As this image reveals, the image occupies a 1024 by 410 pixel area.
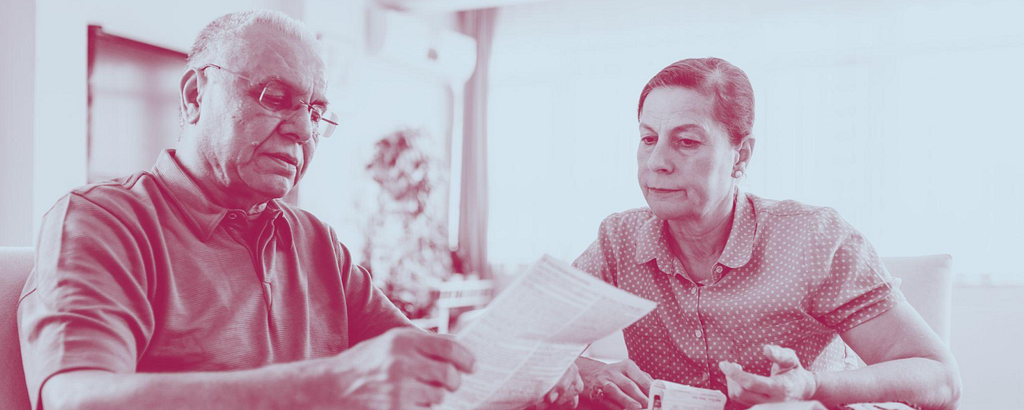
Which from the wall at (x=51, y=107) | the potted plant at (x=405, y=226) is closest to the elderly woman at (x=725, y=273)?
the wall at (x=51, y=107)

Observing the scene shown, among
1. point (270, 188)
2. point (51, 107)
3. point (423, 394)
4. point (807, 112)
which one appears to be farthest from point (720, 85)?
point (807, 112)

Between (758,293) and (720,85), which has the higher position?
(720,85)

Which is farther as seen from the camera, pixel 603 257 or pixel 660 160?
pixel 603 257

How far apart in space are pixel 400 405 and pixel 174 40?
3.53 meters

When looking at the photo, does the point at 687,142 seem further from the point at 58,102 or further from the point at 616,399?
the point at 58,102

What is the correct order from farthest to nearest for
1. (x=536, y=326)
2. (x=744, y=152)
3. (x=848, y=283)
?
(x=744, y=152) < (x=848, y=283) < (x=536, y=326)

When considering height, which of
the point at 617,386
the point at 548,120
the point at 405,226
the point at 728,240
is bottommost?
the point at 405,226

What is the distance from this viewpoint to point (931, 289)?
177 cm

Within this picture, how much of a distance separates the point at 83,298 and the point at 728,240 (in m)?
1.14

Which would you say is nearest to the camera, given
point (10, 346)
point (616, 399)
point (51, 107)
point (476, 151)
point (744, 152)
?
point (10, 346)

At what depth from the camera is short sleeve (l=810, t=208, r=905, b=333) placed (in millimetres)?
1343

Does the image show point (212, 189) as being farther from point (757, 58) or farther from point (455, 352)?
point (757, 58)

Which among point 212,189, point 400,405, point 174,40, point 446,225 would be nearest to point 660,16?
point 446,225

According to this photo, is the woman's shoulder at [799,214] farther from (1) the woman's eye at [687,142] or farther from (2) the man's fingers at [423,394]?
(2) the man's fingers at [423,394]
